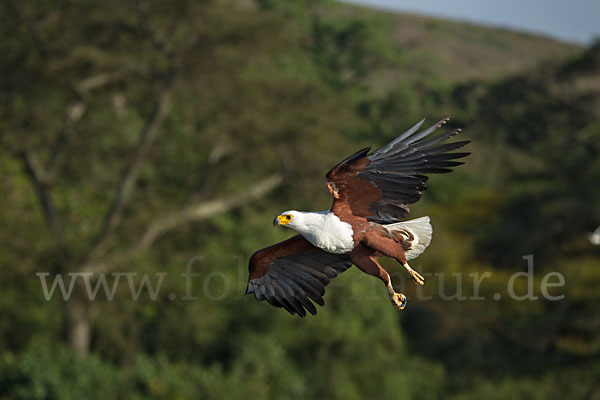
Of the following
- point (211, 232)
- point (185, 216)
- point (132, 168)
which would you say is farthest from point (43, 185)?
point (211, 232)

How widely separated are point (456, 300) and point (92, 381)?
11.4 metres

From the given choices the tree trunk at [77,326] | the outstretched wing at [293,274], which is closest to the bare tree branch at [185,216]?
the tree trunk at [77,326]

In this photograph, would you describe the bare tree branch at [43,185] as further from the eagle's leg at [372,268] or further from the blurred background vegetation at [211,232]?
the eagle's leg at [372,268]

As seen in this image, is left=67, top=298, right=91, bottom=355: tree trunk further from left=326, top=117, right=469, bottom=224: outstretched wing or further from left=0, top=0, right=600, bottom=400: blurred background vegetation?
left=326, top=117, right=469, bottom=224: outstretched wing

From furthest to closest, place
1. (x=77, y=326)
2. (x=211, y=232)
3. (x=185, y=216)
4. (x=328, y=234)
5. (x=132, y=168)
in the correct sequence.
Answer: (x=211, y=232) → (x=77, y=326) → (x=185, y=216) → (x=132, y=168) → (x=328, y=234)

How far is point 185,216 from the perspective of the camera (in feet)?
59.4

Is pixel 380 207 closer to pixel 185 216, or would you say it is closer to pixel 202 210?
pixel 185 216

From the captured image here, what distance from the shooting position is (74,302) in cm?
1798

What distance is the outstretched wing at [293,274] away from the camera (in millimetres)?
5652

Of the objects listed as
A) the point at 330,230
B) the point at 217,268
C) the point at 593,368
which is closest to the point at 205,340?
the point at 217,268

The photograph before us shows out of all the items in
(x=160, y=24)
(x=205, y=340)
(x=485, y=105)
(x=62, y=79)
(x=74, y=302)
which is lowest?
(x=205, y=340)

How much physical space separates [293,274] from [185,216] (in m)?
12.6

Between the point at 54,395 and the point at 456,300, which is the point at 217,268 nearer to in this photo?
the point at 54,395

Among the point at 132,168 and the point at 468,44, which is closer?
the point at 132,168
